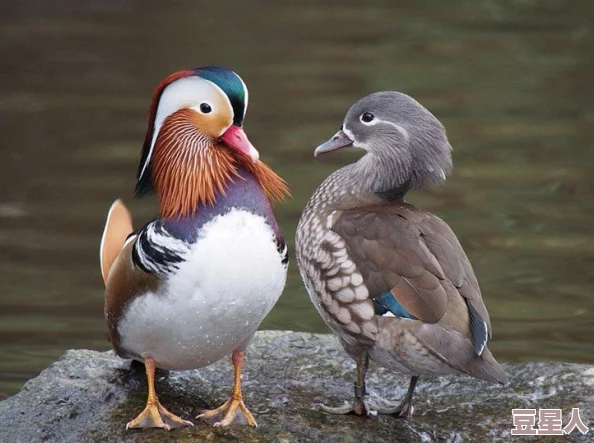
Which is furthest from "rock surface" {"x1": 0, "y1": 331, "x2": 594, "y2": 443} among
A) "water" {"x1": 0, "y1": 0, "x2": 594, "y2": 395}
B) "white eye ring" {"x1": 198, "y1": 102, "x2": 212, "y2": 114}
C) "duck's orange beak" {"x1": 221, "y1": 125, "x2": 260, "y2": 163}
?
"water" {"x1": 0, "y1": 0, "x2": 594, "y2": 395}

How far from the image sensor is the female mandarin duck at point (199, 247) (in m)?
3.91

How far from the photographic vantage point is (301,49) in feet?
40.1

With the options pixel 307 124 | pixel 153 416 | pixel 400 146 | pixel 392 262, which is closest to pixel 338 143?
pixel 400 146

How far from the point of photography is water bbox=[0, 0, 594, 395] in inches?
280

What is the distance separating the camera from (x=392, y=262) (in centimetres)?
431

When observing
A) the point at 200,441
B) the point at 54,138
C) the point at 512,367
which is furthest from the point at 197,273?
the point at 54,138

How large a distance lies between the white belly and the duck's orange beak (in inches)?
7.3

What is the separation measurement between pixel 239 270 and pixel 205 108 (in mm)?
533

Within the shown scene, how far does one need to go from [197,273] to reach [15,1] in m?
10.6

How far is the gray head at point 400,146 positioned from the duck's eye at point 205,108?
90 cm

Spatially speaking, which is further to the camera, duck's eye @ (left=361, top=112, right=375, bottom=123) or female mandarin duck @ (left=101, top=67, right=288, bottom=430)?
duck's eye @ (left=361, top=112, right=375, bottom=123)

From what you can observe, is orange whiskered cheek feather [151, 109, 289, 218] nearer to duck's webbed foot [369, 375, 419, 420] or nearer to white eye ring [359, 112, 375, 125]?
white eye ring [359, 112, 375, 125]

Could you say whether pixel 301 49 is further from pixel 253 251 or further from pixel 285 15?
pixel 253 251

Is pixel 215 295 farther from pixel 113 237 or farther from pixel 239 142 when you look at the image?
pixel 113 237
